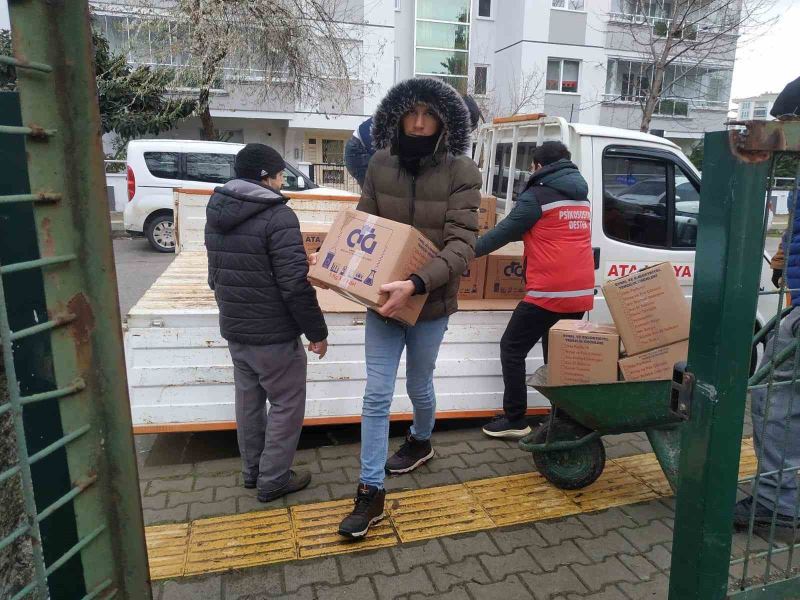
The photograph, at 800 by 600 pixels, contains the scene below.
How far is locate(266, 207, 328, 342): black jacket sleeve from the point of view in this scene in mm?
2959

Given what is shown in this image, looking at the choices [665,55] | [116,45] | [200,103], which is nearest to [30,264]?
[200,103]

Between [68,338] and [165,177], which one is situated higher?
[68,338]

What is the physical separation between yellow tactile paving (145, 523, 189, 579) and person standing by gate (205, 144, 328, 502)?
17.6 inches

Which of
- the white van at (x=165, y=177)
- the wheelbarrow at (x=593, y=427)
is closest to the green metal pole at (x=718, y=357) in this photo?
the wheelbarrow at (x=593, y=427)

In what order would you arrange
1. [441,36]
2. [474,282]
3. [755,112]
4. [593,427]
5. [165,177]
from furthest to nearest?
[441,36]
[165,177]
[755,112]
[474,282]
[593,427]

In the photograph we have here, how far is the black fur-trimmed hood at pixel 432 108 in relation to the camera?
9.20ft

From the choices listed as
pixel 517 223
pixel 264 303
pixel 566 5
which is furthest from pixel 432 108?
pixel 566 5

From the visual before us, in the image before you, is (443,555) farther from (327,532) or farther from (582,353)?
(582,353)

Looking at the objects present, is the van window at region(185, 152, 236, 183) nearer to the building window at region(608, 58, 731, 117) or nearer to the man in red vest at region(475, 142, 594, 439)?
the man in red vest at region(475, 142, 594, 439)

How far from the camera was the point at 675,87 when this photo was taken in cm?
2750

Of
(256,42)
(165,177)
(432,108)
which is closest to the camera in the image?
(432,108)

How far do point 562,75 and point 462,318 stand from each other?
2560 centimetres

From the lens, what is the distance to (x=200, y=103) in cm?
1608

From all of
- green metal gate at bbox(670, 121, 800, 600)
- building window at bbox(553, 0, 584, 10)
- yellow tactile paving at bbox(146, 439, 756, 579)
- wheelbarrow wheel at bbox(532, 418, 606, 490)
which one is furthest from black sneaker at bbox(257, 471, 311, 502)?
building window at bbox(553, 0, 584, 10)
